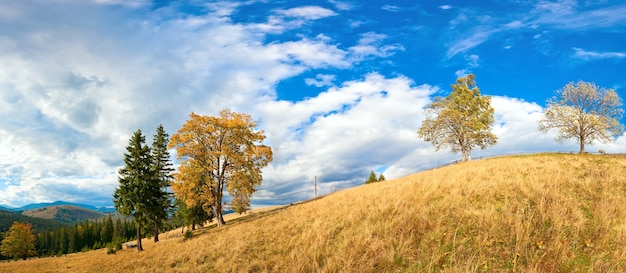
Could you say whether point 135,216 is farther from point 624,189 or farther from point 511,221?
point 624,189

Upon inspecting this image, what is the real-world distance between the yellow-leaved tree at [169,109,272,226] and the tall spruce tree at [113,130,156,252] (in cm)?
476

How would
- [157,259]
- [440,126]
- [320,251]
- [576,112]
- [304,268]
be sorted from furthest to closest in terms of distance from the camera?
[440,126]
[576,112]
[157,259]
[320,251]
[304,268]

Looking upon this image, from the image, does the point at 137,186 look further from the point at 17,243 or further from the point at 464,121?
the point at 17,243

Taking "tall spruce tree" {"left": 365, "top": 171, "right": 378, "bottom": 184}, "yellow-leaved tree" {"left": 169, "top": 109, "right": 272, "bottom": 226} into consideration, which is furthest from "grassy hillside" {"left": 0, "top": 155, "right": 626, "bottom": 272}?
"tall spruce tree" {"left": 365, "top": 171, "right": 378, "bottom": 184}

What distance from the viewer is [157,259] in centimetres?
1494

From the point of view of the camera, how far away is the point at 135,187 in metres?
35.9

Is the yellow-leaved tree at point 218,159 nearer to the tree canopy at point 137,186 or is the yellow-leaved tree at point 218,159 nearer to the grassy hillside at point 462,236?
the tree canopy at point 137,186

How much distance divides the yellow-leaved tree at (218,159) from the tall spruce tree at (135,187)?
4758mm

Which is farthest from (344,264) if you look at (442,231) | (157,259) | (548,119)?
(548,119)

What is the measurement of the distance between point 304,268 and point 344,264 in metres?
1.27

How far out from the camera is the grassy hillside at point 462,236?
7457mm

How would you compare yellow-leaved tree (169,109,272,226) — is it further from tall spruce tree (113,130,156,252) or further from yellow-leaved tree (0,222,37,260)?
yellow-leaved tree (0,222,37,260)

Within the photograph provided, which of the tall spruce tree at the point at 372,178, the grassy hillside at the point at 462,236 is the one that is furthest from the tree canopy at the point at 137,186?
the tall spruce tree at the point at 372,178

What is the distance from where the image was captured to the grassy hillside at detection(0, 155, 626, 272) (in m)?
7.46
